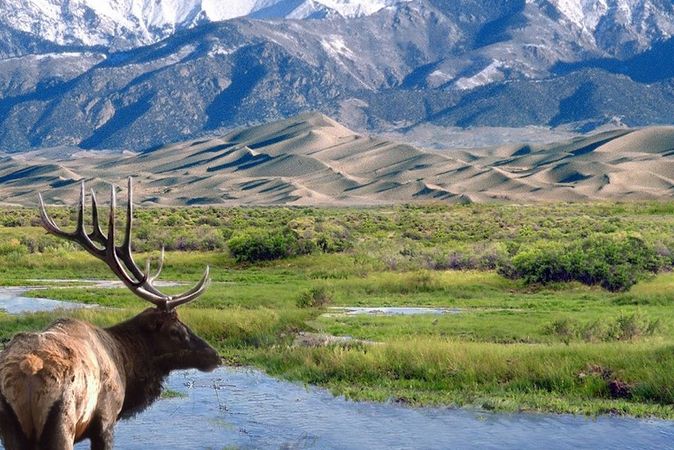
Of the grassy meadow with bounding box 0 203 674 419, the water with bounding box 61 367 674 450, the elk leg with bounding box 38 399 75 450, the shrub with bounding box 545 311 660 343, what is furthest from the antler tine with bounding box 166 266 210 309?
the shrub with bounding box 545 311 660 343

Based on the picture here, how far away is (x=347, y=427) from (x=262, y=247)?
32445 millimetres

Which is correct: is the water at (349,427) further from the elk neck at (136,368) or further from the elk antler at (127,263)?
the elk antler at (127,263)

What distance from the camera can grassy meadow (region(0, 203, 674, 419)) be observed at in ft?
67.2

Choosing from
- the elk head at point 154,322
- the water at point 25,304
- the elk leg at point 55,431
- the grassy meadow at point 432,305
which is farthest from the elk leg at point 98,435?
the water at point 25,304

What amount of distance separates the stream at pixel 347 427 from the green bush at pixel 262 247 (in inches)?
1172

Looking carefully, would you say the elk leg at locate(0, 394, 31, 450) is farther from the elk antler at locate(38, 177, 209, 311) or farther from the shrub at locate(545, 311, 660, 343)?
the shrub at locate(545, 311, 660, 343)

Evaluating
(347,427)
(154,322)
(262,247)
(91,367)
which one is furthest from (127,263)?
(262,247)

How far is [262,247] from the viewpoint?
165 feet

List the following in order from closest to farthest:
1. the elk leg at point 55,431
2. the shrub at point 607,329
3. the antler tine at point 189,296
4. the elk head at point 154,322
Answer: the elk leg at point 55,431, the antler tine at point 189,296, the elk head at point 154,322, the shrub at point 607,329

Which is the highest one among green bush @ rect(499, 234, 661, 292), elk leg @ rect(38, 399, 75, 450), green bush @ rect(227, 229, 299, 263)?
elk leg @ rect(38, 399, 75, 450)

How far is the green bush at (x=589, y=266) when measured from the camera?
128ft

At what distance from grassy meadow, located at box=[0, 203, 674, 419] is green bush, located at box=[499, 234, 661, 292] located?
7cm

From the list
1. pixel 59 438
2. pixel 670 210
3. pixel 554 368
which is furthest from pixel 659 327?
pixel 670 210

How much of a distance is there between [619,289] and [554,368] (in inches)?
732
